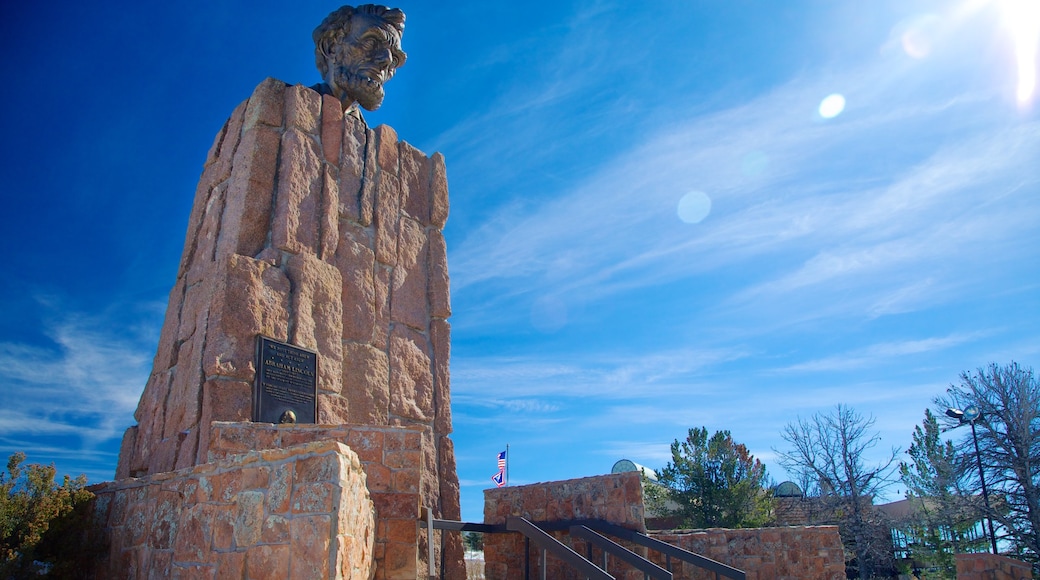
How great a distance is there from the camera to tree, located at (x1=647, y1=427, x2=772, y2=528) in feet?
61.5

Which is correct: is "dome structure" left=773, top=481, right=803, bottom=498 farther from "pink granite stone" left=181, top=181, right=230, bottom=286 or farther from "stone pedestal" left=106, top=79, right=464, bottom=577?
"pink granite stone" left=181, top=181, right=230, bottom=286

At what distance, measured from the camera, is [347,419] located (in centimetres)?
595

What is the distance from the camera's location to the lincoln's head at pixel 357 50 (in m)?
7.16

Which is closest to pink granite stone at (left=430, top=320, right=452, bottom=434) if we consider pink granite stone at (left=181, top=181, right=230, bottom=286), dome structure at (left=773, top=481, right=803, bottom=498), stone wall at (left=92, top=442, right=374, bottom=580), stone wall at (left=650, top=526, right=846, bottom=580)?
pink granite stone at (left=181, top=181, right=230, bottom=286)

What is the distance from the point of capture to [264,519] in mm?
3072

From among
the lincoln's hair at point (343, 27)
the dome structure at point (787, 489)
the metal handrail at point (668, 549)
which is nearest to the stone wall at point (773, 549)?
the metal handrail at point (668, 549)

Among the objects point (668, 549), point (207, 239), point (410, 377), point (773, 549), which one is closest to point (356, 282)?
point (410, 377)

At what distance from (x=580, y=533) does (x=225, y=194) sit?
416cm

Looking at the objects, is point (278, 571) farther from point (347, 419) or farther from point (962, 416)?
point (962, 416)

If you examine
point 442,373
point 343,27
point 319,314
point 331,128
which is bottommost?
point 442,373

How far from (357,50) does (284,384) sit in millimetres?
3688

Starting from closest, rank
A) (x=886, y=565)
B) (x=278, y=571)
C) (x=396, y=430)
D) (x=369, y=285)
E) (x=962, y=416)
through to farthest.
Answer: (x=278, y=571) → (x=396, y=430) → (x=369, y=285) → (x=962, y=416) → (x=886, y=565)

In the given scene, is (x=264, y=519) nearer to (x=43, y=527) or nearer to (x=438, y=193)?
(x=43, y=527)

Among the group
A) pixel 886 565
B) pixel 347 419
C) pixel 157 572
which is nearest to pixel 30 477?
pixel 157 572
